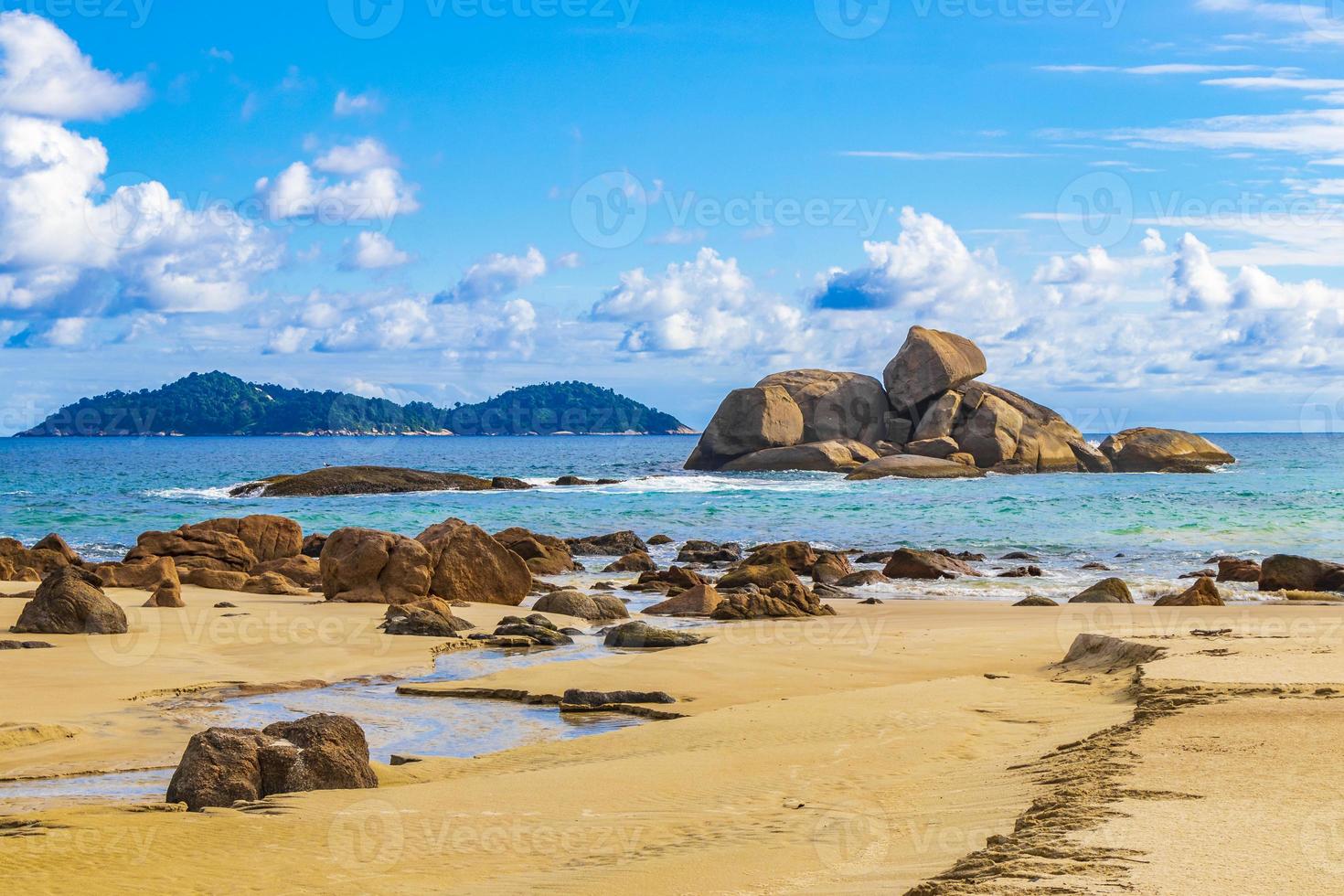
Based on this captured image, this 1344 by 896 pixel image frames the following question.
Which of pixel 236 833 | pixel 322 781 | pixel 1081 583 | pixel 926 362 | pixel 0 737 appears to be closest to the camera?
pixel 236 833

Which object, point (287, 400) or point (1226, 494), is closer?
point (1226, 494)

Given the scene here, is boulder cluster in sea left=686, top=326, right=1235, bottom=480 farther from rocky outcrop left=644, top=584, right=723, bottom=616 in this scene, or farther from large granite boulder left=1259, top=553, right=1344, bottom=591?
rocky outcrop left=644, top=584, right=723, bottom=616

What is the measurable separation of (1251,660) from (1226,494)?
39839mm

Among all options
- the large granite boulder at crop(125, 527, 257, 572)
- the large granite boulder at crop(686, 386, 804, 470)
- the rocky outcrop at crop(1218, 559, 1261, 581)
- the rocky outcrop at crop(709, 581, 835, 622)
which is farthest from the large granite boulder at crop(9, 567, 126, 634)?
the large granite boulder at crop(686, 386, 804, 470)

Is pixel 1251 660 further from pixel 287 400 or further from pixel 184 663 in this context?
pixel 287 400

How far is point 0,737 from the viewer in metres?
7.41

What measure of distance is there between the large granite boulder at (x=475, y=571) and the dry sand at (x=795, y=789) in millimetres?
6228

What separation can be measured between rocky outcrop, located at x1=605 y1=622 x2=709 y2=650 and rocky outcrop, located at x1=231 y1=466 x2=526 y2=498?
36.7m

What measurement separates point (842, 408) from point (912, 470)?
9.87m

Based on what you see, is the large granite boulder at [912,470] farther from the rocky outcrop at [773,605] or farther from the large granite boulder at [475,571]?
the rocky outcrop at [773,605]

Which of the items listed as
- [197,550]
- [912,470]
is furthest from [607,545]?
[912,470]

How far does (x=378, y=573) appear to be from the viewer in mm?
17125

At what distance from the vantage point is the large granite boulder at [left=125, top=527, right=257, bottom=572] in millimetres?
21031

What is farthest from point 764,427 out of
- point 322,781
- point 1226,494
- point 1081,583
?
point 322,781
